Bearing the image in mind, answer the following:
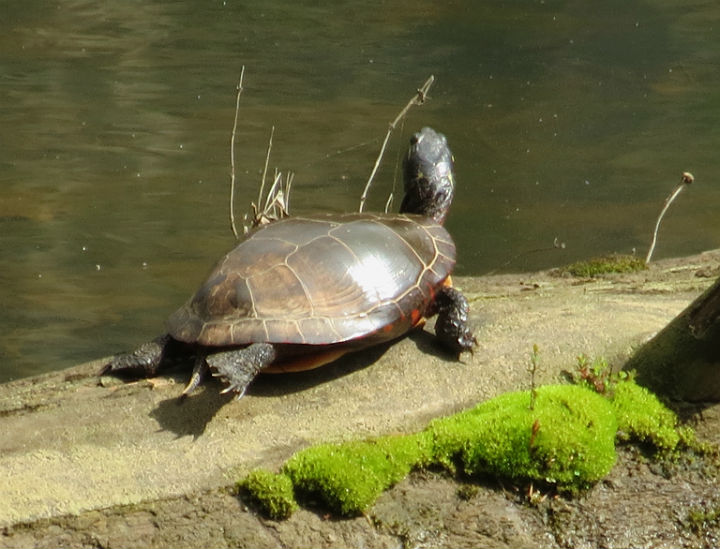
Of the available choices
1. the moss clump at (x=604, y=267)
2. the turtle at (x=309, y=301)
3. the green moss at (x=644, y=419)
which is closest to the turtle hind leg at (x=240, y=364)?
the turtle at (x=309, y=301)

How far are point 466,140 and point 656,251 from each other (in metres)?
3.29

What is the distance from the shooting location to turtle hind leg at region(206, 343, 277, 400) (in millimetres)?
4488

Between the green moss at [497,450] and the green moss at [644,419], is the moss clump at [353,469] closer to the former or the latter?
the green moss at [497,450]

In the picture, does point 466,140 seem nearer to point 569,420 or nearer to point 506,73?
point 506,73

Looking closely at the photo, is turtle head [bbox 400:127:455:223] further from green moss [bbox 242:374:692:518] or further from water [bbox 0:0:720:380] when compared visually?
water [bbox 0:0:720:380]

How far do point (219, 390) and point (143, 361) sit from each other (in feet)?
1.68

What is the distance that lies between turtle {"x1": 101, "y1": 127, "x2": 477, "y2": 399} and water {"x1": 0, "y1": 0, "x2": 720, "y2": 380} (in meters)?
3.38

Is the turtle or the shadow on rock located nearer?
the shadow on rock

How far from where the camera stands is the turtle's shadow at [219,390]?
15.1ft

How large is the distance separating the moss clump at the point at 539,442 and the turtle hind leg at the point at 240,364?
79 cm

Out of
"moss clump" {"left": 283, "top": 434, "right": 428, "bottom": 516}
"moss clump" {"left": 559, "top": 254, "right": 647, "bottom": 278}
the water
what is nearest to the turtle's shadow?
"moss clump" {"left": 283, "top": 434, "right": 428, "bottom": 516}

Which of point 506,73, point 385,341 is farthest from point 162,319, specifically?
point 506,73

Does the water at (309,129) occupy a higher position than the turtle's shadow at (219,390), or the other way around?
the turtle's shadow at (219,390)

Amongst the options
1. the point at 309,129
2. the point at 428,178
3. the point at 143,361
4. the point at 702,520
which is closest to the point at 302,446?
the point at 143,361
